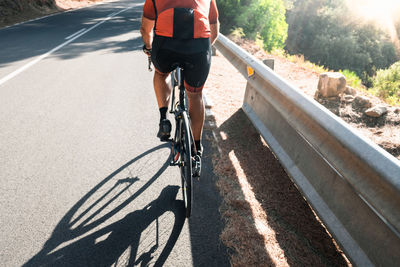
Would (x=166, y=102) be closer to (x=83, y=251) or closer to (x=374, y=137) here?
(x=83, y=251)

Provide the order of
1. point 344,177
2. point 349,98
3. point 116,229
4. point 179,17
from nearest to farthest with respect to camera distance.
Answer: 1. point 344,177
2. point 179,17
3. point 116,229
4. point 349,98

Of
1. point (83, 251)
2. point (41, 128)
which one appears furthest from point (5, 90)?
point (83, 251)

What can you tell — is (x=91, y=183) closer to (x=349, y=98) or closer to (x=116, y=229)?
(x=116, y=229)

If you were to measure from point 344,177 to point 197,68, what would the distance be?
61.9 inches

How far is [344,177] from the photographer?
1.92 m

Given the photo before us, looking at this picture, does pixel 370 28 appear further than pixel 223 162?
Yes

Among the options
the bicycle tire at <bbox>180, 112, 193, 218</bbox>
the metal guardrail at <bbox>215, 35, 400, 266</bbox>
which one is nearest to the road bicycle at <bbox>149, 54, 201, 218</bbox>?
the bicycle tire at <bbox>180, 112, 193, 218</bbox>

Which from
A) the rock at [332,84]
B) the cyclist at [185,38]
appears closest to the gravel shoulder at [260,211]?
the cyclist at [185,38]

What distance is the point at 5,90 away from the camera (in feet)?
18.2

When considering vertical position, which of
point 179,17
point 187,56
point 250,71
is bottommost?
point 250,71

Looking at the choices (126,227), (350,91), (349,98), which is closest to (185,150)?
(126,227)

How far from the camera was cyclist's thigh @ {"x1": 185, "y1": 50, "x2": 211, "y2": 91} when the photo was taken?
265cm

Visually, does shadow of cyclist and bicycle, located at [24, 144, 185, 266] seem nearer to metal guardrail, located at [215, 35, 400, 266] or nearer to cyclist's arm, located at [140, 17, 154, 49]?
metal guardrail, located at [215, 35, 400, 266]

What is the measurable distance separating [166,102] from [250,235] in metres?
1.71
